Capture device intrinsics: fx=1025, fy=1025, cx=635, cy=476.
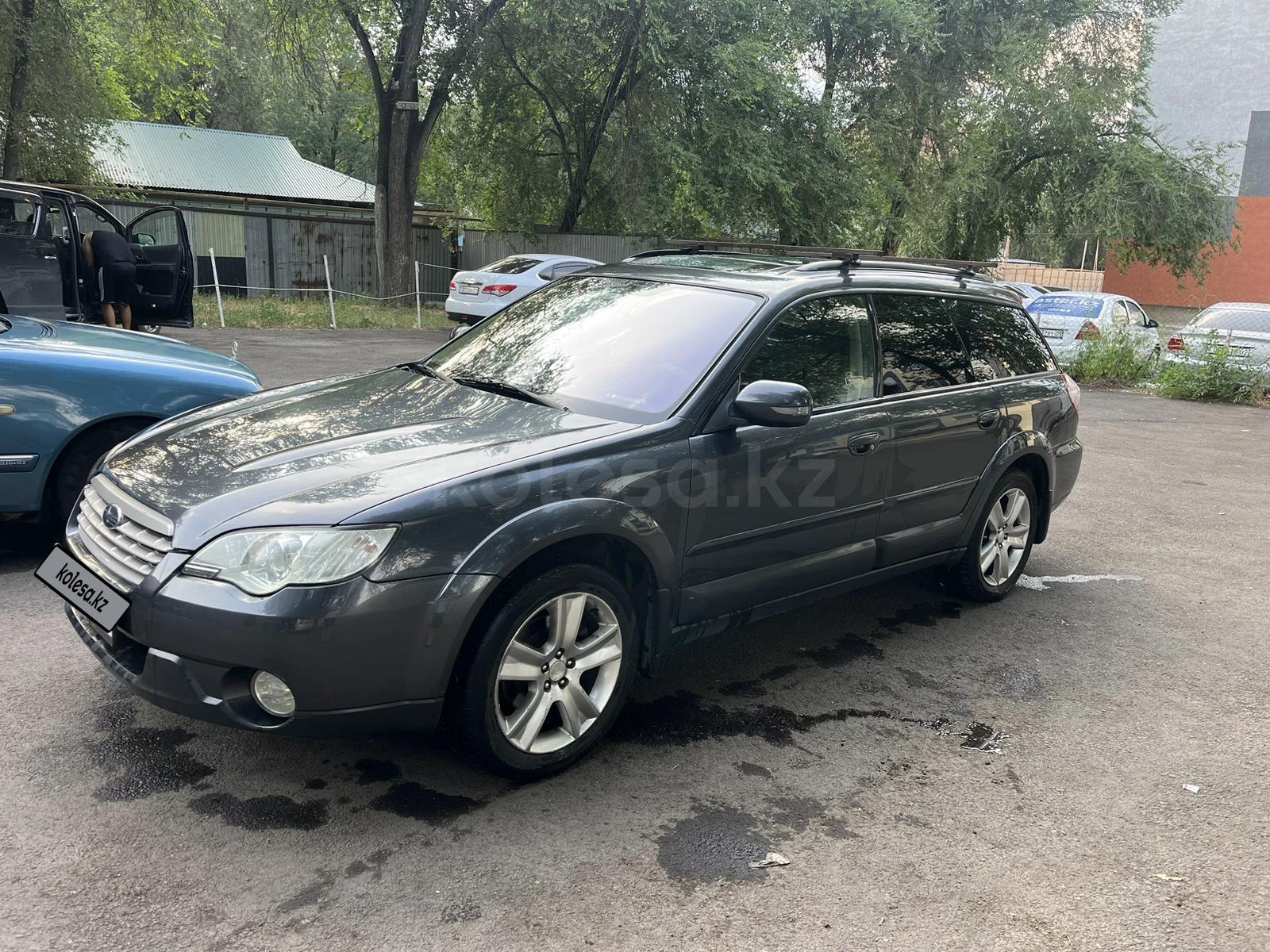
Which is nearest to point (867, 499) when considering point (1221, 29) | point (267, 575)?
point (267, 575)

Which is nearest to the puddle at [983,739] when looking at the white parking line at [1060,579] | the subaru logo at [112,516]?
the white parking line at [1060,579]

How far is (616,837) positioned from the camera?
305cm

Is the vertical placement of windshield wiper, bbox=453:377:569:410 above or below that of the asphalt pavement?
above

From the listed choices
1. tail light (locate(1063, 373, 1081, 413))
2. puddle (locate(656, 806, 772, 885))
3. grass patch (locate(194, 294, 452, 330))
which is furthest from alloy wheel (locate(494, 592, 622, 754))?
grass patch (locate(194, 294, 452, 330))

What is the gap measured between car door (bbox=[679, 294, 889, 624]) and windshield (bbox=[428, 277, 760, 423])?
0.67 ft

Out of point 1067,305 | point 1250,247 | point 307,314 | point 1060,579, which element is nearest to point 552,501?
point 1060,579

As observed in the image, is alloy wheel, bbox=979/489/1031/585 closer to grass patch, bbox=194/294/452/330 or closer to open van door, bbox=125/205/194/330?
open van door, bbox=125/205/194/330

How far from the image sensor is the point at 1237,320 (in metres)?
15.5

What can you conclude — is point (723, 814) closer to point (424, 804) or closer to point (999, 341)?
point (424, 804)

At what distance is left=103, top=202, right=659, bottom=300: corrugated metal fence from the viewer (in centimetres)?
2545

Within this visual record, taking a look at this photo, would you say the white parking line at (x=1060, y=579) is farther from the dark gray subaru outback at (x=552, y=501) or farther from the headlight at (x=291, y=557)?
Result: the headlight at (x=291, y=557)

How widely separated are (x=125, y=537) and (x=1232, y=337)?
16.1 m

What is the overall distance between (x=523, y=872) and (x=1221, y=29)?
35133 mm

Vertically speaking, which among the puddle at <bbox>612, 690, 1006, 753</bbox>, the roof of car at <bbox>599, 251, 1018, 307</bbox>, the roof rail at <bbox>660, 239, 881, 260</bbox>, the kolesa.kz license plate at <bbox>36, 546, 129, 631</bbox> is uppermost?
the roof rail at <bbox>660, 239, 881, 260</bbox>
